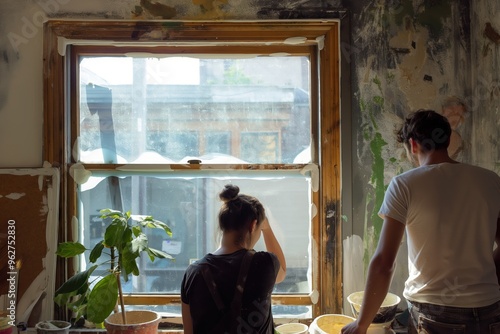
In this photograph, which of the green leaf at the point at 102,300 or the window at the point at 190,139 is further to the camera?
the window at the point at 190,139

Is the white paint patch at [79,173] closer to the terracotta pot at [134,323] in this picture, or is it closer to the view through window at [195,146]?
the view through window at [195,146]

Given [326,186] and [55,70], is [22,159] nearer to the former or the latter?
[55,70]

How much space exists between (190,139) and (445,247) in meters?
1.47

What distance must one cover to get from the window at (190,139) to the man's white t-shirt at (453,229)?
37.1 inches

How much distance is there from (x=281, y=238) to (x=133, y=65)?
47.8 inches

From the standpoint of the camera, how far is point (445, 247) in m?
1.74

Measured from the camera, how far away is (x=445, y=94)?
2.63 m

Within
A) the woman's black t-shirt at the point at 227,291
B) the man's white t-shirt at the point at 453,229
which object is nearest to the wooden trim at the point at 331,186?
the man's white t-shirt at the point at 453,229

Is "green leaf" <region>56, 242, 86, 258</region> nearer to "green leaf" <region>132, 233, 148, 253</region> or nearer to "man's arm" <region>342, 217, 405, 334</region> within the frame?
"green leaf" <region>132, 233, 148, 253</region>

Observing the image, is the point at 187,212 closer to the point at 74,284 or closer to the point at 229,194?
the point at 74,284

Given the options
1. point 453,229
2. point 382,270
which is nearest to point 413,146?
point 453,229

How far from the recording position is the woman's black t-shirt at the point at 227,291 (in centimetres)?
165

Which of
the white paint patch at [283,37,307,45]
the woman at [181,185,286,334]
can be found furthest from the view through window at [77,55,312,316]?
the woman at [181,185,286,334]

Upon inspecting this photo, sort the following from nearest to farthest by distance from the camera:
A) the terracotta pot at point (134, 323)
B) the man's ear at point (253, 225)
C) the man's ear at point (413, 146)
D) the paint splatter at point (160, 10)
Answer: the man's ear at point (253, 225) → the man's ear at point (413, 146) → the terracotta pot at point (134, 323) → the paint splatter at point (160, 10)
